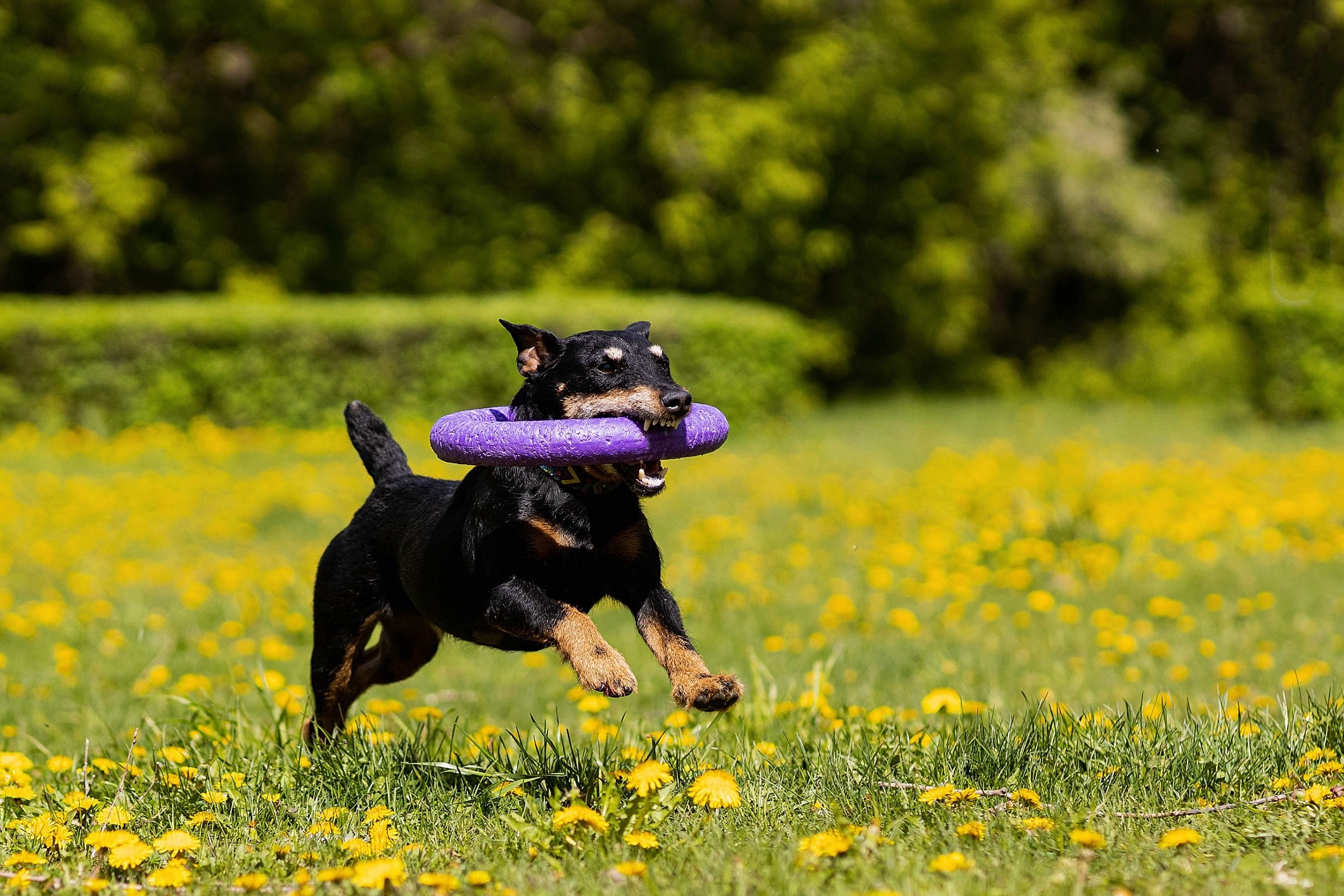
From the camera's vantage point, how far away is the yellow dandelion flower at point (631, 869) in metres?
2.57

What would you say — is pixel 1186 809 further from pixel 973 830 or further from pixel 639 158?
pixel 639 158

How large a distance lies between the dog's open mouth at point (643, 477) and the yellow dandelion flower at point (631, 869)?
83 cm

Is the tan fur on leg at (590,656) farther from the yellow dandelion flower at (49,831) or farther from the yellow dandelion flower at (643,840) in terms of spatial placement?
the yellow dandelion flower at (49,831)

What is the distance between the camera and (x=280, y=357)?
517 inches

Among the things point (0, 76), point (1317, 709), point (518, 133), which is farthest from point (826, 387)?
point (1317, 709)

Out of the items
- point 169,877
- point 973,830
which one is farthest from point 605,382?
point 169,877

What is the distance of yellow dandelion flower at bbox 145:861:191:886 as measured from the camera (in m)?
2.63

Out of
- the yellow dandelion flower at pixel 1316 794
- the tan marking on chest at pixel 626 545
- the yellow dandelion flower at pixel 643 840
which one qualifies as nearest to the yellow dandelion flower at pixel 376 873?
the yellow dandelion flower at pixel 643 840

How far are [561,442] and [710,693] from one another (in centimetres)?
66

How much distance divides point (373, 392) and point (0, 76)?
706 cm

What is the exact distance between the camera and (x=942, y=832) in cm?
294

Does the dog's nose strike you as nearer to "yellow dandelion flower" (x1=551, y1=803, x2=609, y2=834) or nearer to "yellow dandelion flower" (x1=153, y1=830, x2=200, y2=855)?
"yellow dandelion flower" (x1=551, y1=803, x2=609, y2=834)

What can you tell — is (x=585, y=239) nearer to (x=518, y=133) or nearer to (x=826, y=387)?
(x=518, y=133)

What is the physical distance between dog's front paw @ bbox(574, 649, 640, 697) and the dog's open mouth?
1.32 feet
